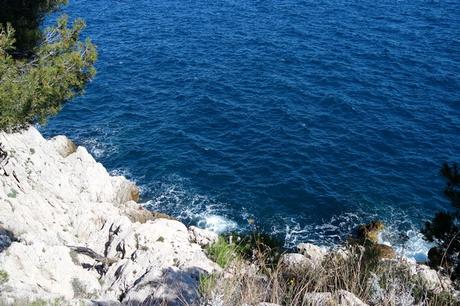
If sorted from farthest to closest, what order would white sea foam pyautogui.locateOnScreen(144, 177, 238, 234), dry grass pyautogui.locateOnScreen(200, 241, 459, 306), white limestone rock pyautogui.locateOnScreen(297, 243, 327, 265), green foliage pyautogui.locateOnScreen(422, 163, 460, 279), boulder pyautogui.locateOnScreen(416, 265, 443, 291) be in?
white sea foam pyautogui.locateOnScreen(144, 177, 238, 234) < white limestone rock pyautogui.locateOnScreen(297, 243, 327, 265) < green foliage pyautogui.locateOnScreen(422, 163, 460, 279) < boulder pyautogui.locateOnScreen(416, 265, 443, 291) < dry grass pyautogui.locateOnScreen(200, 241, 459, 306)

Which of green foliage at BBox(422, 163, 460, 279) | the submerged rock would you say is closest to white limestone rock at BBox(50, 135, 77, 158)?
the submerged rock

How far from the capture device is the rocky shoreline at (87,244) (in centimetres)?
1540

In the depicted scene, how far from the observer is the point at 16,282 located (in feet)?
58.7

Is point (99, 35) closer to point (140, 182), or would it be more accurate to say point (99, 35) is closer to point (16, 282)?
point (140, 182)

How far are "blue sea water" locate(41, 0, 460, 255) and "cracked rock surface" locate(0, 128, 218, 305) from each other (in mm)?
7715

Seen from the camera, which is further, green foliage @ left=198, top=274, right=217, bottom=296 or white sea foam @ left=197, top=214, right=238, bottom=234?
white sea foam @ left=197, top=214, right=238, bottom=234

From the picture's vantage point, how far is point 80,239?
1194 inches

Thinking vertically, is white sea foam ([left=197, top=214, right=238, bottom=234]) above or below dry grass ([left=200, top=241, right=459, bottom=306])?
below

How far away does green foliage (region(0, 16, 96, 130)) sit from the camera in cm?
1666

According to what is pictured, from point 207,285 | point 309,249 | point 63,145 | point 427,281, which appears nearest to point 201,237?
point 309,249

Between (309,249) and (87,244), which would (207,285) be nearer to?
(87,244)

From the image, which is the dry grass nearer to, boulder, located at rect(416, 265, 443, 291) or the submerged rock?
boulder, located at rect(416, 265, 443, 291)

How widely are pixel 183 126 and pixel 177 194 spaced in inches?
420

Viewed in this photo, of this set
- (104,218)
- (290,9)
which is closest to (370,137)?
(104,218)
